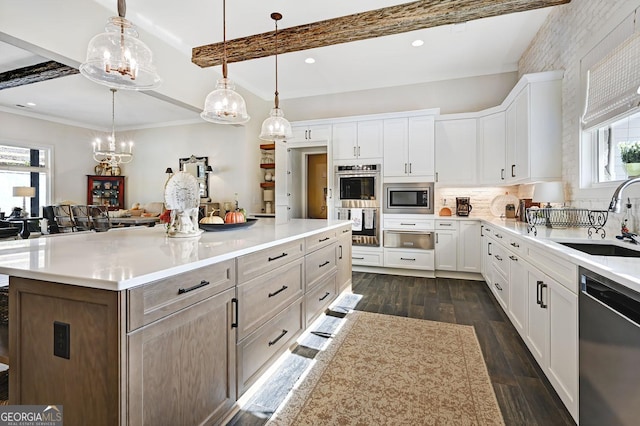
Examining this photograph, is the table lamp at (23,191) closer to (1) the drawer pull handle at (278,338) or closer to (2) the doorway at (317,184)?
(2) the doorway at (317,184)

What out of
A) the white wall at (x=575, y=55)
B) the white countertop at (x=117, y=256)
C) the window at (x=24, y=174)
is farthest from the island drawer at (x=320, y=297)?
the window at (x=24, y=174)

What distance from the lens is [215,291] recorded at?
4.71 feet

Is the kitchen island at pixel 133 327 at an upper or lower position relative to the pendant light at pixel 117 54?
lower

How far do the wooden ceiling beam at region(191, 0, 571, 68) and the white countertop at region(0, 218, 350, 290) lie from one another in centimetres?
262

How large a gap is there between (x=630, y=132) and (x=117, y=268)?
3.26 m

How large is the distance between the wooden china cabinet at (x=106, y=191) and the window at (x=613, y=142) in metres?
9.34

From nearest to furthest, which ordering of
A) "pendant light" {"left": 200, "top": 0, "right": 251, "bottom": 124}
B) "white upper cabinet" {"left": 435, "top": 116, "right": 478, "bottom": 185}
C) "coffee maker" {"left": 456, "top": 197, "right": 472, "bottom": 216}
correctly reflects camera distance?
Result: "pendant light" {"left": 200, "top": 0, "right": 251, "bottom": 124} → "white upper cabinet" {"left": 435, "top": 116, "right": 478, "bottom": 185} → "coffee maker" {"left": 456, "top": 197, "right": 472, "bottom": 216}

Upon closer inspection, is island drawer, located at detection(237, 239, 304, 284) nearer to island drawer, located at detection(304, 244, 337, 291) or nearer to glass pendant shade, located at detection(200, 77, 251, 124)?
island drawer, located at detection(304, 244, 337, 291)

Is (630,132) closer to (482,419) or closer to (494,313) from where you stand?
(494,313)

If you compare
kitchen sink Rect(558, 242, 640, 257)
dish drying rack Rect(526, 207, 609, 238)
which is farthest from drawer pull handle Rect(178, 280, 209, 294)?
dish drying rack Rect(526, 207, 609, 238)

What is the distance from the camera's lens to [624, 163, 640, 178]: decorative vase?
1908 mm

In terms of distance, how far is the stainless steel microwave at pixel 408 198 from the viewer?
459cm

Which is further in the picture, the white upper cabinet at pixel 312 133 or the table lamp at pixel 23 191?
the table lamp at pixel 23 191

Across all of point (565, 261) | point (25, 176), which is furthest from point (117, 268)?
point (25, 176)
